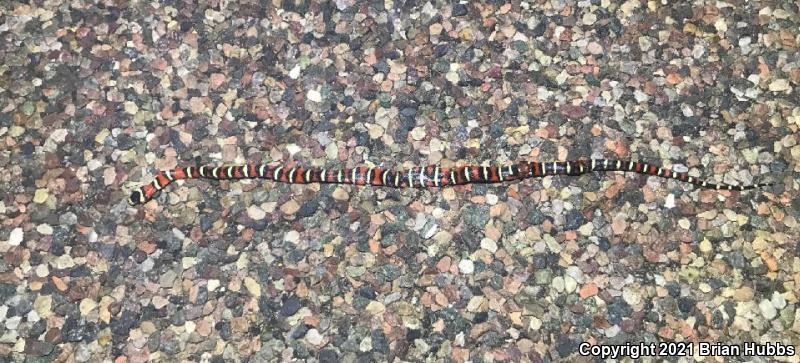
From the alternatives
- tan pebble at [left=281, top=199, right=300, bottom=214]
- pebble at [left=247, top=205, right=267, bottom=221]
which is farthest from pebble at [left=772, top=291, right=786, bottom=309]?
pebble at [left=247, top=205, right=267, bottom=221]

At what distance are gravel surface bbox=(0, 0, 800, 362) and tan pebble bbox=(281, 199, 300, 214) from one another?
0.02 metres

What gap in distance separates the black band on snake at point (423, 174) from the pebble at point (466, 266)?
2.31 ft

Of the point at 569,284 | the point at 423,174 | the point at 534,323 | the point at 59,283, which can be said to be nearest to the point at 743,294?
the point at 569,284

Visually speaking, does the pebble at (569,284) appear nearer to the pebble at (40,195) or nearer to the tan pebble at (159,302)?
the tan pebble at (159,302)

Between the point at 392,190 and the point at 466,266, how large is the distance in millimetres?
917

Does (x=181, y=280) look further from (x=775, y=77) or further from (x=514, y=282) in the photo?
(x=775, y=77)

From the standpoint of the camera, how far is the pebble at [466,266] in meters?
5.17

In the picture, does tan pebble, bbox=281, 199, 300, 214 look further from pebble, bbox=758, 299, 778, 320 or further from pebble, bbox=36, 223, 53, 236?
pebble, bbox=758, 299, 778, 320

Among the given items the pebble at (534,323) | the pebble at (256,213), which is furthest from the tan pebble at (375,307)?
the pebble at (256,213)

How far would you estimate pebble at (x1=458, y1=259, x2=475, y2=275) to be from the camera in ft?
17.0

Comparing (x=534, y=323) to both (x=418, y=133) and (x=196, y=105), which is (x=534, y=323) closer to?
(x=418, y=133)

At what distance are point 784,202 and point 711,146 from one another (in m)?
0.70

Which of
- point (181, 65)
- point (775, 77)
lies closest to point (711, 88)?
point (775, 77)

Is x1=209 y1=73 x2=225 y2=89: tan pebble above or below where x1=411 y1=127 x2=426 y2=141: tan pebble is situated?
above
